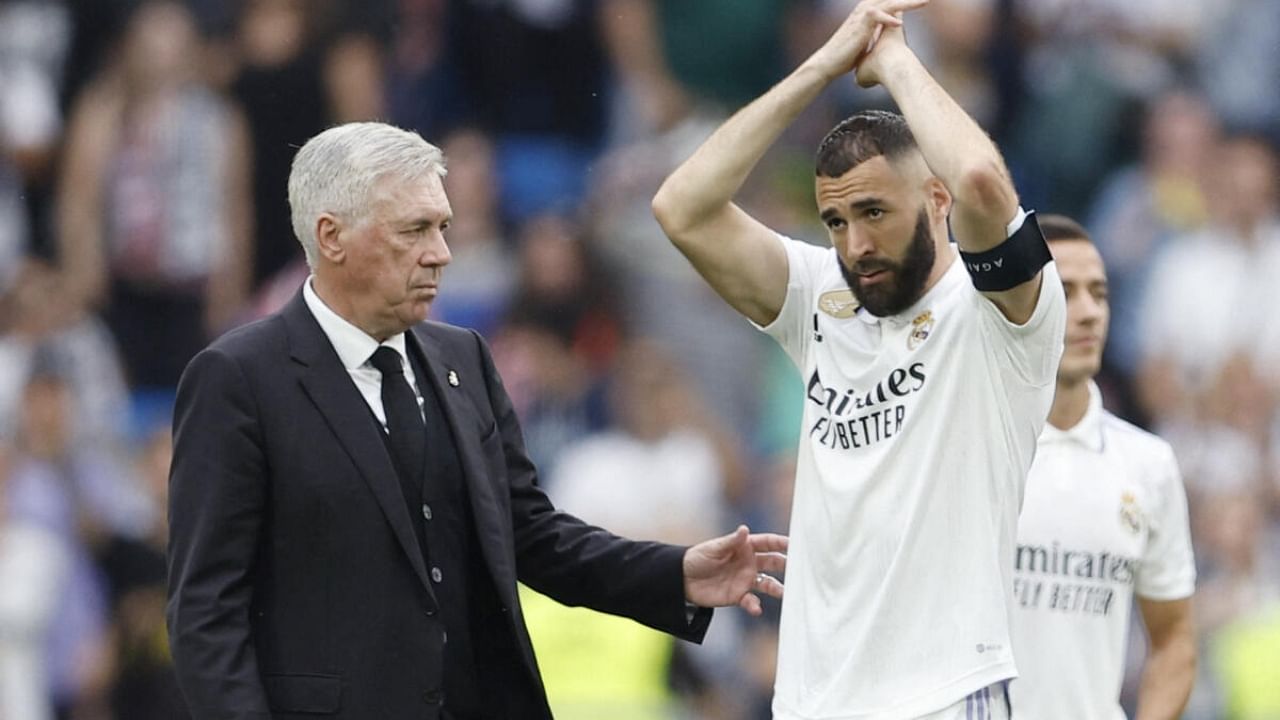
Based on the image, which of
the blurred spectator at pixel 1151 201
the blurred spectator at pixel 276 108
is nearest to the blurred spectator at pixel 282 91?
the blurred spectator at pixel 276 108

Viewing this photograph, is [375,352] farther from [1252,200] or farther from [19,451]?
[1252,200]

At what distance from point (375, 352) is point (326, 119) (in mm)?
6225

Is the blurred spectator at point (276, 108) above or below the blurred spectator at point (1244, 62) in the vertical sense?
below

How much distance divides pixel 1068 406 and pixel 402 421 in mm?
2220

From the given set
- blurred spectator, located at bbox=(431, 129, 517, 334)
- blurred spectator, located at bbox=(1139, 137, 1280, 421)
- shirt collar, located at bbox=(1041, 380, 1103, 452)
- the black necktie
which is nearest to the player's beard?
the black necktie

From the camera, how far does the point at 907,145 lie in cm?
500

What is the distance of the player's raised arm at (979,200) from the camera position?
15.2ft

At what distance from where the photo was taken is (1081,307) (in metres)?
6.31

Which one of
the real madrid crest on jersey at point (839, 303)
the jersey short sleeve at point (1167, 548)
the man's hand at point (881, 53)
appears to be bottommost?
the jersey short sleeve at point (1167, 548)

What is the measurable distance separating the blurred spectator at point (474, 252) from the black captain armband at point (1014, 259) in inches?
257

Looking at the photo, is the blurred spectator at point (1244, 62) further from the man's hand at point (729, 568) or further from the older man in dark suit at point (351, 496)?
the older man in dark suit at point (351, 496)

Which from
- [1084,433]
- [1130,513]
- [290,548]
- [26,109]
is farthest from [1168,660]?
[26,109]

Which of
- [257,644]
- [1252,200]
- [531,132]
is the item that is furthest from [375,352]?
[1252,200]

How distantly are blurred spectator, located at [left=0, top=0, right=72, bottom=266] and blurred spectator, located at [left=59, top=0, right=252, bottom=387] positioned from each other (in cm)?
18
